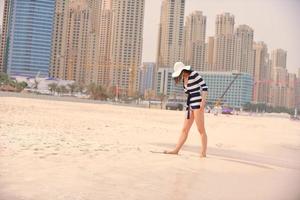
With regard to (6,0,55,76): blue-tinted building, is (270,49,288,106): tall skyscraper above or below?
below

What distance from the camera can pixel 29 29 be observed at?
8.34 meters

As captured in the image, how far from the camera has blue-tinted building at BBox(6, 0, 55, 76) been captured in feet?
20.1

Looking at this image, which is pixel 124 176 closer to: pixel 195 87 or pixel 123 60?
pixel 195 87

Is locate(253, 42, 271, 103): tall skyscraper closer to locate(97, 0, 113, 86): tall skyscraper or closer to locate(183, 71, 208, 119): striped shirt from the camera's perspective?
locate(183, 71, 208, 119): striped shirt

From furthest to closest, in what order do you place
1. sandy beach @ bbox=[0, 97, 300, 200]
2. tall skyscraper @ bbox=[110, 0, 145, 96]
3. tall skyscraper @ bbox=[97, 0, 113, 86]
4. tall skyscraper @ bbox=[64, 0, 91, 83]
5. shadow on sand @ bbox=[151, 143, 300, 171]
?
tall skyscraper @ bbox=[97, 0, 113, 86]
tall skyscraper @ bbox=[64, 0, 91, 83]
tall skyscraper @ bbox=[110, 0, 145, 96]
shadow on sand @ bbox=[151, 143, 300, 171]
sandy beach @ bbox=[0, 97, 300, 200]

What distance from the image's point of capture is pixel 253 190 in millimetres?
1369

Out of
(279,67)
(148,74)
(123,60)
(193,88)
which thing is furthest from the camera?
(123,60)

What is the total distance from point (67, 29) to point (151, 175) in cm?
2299

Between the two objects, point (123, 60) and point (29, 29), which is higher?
point (123, 60)

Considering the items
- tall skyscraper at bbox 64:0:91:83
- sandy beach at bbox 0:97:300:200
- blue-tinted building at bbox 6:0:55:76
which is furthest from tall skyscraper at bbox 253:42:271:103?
tall skyscraper at bbox 64:0:91:83

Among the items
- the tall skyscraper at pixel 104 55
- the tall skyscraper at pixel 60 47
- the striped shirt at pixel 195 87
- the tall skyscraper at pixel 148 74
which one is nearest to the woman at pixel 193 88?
the striped shirt at pixel 195 87

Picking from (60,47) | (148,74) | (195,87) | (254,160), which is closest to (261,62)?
(254,160)

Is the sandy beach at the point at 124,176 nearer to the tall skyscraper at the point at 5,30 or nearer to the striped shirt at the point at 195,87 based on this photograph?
the striped shirt at the point at 195,87

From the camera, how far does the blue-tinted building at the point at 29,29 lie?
20.1 ft
